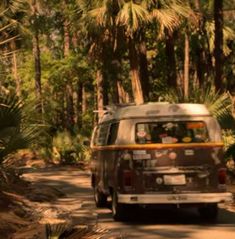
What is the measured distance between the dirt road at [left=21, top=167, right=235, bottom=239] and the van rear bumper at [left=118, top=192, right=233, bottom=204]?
17.8 inches

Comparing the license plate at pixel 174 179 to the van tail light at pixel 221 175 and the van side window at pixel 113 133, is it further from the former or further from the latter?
the van side window at pixel 113 133

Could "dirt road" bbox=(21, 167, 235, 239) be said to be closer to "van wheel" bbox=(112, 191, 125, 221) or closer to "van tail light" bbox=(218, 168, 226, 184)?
"van wheel" bbox=(112, 191, 125, 221)

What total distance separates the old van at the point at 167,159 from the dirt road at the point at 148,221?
1.36 feet

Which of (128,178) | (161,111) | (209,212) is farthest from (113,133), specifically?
(209,212)

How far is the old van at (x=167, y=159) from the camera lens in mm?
11891

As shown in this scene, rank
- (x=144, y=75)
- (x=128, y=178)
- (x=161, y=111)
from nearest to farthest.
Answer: (x=128, y=178), (x=161, y=111), (x=144, y=75)

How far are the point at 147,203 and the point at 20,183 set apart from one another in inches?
249

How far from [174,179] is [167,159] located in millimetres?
371

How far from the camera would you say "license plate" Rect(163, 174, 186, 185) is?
470 inches

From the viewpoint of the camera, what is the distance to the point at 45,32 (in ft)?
128

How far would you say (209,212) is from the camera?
12.8m

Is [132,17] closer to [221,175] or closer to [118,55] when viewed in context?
[118,55]

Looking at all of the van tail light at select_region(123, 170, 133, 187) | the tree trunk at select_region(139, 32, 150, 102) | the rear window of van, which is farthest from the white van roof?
the tree trunk at select_region(139, 32, 150, 102)

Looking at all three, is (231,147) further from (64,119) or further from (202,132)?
(64,119)
